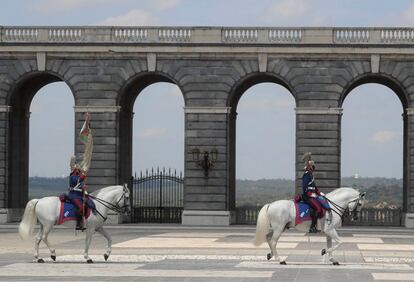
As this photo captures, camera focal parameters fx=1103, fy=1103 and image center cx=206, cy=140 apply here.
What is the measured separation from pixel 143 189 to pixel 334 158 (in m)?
11.4

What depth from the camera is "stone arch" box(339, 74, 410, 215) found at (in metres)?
58.6

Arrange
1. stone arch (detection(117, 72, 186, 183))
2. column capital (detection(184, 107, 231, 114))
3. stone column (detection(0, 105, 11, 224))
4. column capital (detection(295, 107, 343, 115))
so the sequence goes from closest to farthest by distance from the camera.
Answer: column capital (detection(295, 107, 343, 115)), column capital (detection(184, 107, 231, 114)), stone column (detection(0, 105, 11, 224)), stone arch (detection(117, 72, 186, 183))

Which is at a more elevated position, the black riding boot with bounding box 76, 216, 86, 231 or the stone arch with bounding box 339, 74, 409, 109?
the stone arch with bounding box 339, 74, 409, 109

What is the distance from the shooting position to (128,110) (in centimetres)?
6244

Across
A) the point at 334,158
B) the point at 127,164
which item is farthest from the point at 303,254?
the point at 127,164

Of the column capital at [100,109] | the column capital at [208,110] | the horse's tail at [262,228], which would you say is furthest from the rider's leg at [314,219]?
the column capital at [100,109]

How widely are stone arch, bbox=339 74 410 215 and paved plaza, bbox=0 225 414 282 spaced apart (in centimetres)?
894

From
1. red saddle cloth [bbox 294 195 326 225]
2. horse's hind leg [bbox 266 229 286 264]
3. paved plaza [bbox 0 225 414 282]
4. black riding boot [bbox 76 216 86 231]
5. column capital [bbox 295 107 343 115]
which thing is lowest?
paved plaza [bbox 0 225 414 282]

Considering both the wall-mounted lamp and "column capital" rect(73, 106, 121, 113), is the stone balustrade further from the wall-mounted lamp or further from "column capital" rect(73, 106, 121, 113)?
the wall-mounted lamp

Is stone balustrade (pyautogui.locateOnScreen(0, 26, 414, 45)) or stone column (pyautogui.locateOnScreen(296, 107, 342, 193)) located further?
stone balustrade (pyautogui.locateOnScreen(0, 26, 414, 45))

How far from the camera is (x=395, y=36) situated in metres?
58.7

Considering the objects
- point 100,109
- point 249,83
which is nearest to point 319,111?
point 249,83

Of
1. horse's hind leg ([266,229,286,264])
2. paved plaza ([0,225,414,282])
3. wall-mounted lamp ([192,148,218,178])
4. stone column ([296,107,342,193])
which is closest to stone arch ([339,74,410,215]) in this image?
stone column ([296,107,342,193])

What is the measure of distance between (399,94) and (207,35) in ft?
36.5
